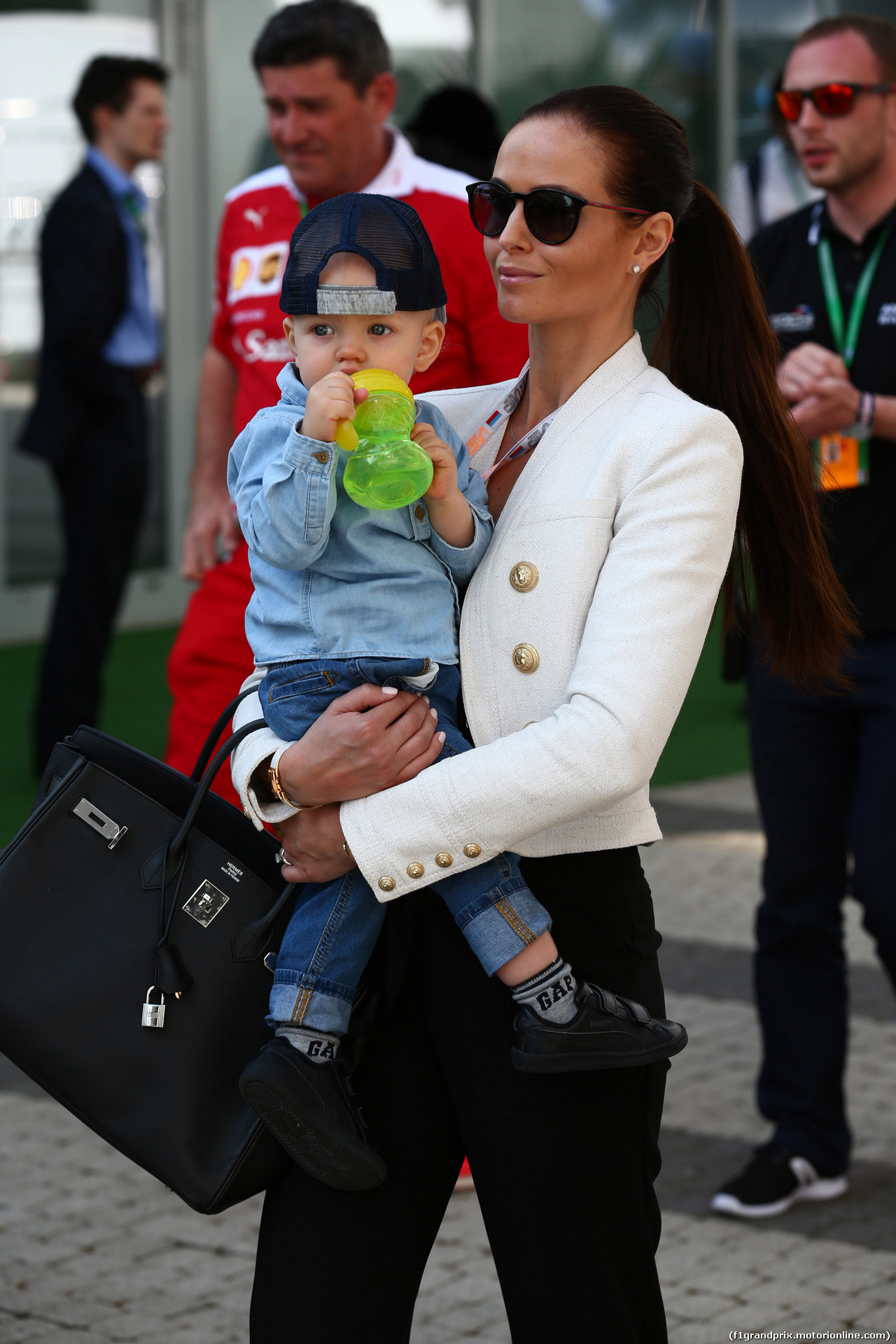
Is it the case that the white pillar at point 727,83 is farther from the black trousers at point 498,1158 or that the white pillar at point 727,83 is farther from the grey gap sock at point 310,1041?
the grey gap sock at point 310,1041

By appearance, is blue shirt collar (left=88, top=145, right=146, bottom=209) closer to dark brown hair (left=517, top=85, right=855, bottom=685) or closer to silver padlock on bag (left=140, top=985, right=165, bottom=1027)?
dark brown hair (left=517, top=85, right=855, bottom=685)

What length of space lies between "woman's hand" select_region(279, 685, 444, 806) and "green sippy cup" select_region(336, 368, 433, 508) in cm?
23

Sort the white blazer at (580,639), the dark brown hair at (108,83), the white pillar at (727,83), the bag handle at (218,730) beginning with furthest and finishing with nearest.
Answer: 1. the white pillar at (727,83)
2. the dark brown hair at (108,83)
3. the bag handle at (218,730)
4. the white blazer at (580,639)

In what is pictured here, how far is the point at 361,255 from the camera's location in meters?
2.03

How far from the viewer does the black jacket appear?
283 inches

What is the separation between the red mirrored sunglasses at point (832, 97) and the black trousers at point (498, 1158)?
7.82 feet

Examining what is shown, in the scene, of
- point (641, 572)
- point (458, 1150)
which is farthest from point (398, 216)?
point (458, 1150)

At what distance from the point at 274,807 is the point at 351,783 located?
0.15 m

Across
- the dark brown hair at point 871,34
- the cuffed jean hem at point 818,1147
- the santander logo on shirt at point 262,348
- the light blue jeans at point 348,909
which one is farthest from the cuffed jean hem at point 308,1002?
the dark brown hair at point 871,34

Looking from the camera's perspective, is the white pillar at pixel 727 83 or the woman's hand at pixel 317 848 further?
the white pillar at pixel 727 83

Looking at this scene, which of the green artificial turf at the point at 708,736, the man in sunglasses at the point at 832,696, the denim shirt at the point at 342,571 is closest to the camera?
the denim shirt at the point at 342,571

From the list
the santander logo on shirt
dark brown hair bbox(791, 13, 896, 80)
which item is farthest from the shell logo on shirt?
dark brown hair bbox(791, 13, 896, 80)

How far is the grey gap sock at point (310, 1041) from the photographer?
2.10 meters

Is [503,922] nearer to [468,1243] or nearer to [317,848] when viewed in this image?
[317,848]
